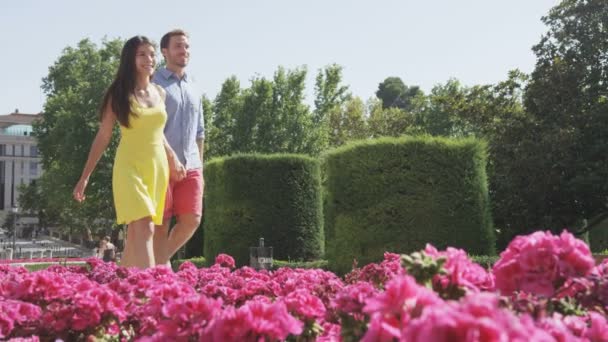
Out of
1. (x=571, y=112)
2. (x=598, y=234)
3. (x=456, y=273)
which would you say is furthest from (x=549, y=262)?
(x=598, y=234)

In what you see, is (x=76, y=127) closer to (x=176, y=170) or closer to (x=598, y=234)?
(x=598, y=234)

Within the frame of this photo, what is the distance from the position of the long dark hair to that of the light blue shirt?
55cm

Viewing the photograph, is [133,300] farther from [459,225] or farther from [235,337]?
[459,225]

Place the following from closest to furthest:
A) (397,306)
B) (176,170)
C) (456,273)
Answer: (397,306), (456,273), (176,170)

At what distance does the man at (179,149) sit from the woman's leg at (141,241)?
2.21 feet

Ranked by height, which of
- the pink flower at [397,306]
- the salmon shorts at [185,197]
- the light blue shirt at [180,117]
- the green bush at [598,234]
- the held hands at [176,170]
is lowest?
the green bush at [598,234]

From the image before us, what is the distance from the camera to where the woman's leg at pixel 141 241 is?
5.25 m

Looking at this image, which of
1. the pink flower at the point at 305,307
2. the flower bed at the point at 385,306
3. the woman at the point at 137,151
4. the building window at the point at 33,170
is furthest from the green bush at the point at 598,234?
the building window at the point at 33,170

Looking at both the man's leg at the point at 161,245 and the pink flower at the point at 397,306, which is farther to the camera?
the man's leg at the point at 161,245

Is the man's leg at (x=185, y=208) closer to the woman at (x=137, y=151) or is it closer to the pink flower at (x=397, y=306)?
the woman at (x=137, y=151)

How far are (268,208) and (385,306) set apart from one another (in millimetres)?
13628

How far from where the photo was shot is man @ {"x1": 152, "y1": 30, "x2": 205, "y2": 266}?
6.05 m

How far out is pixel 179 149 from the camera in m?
6.11

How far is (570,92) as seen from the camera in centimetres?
1875
